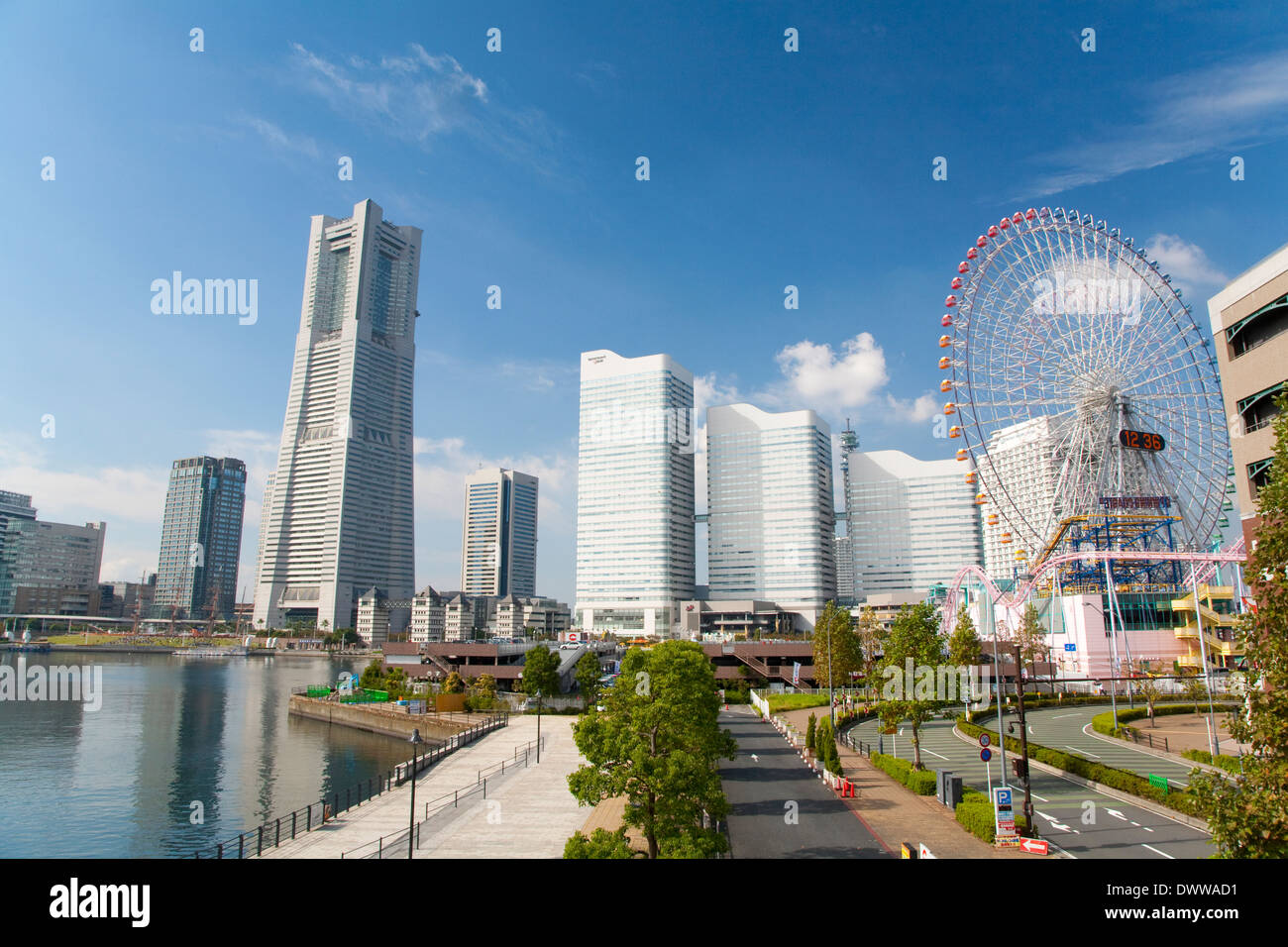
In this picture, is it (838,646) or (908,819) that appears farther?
(838,646)

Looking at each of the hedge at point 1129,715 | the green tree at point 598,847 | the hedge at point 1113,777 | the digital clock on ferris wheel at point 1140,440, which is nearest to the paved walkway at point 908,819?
the hedge at point 1113,777

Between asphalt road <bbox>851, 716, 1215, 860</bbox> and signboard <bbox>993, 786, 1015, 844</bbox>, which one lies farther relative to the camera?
signboard <bbox>993, 786, 1015, 844</bbox>

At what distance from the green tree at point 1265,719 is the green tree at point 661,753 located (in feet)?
38.1

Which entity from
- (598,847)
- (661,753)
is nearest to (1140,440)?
(661,753)

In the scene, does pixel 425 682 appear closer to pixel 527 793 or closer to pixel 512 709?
pixel 512 709

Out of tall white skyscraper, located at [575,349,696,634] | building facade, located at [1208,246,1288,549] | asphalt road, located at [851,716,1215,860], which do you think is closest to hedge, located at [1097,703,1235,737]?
asphalt road, located at [851,716,1215,860]

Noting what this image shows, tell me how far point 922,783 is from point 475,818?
21.0 m

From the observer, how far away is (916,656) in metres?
41.2

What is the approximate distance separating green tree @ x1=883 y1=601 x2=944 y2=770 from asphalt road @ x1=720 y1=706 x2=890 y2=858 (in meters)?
6.44

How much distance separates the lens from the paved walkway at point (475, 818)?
29.0m

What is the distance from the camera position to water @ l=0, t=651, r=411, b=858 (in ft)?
130

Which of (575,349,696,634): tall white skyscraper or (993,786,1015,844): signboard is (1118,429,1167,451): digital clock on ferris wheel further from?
(575,349,696,634): tall white skyscraper

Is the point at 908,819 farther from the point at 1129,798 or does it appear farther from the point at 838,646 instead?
the point at 838,646
